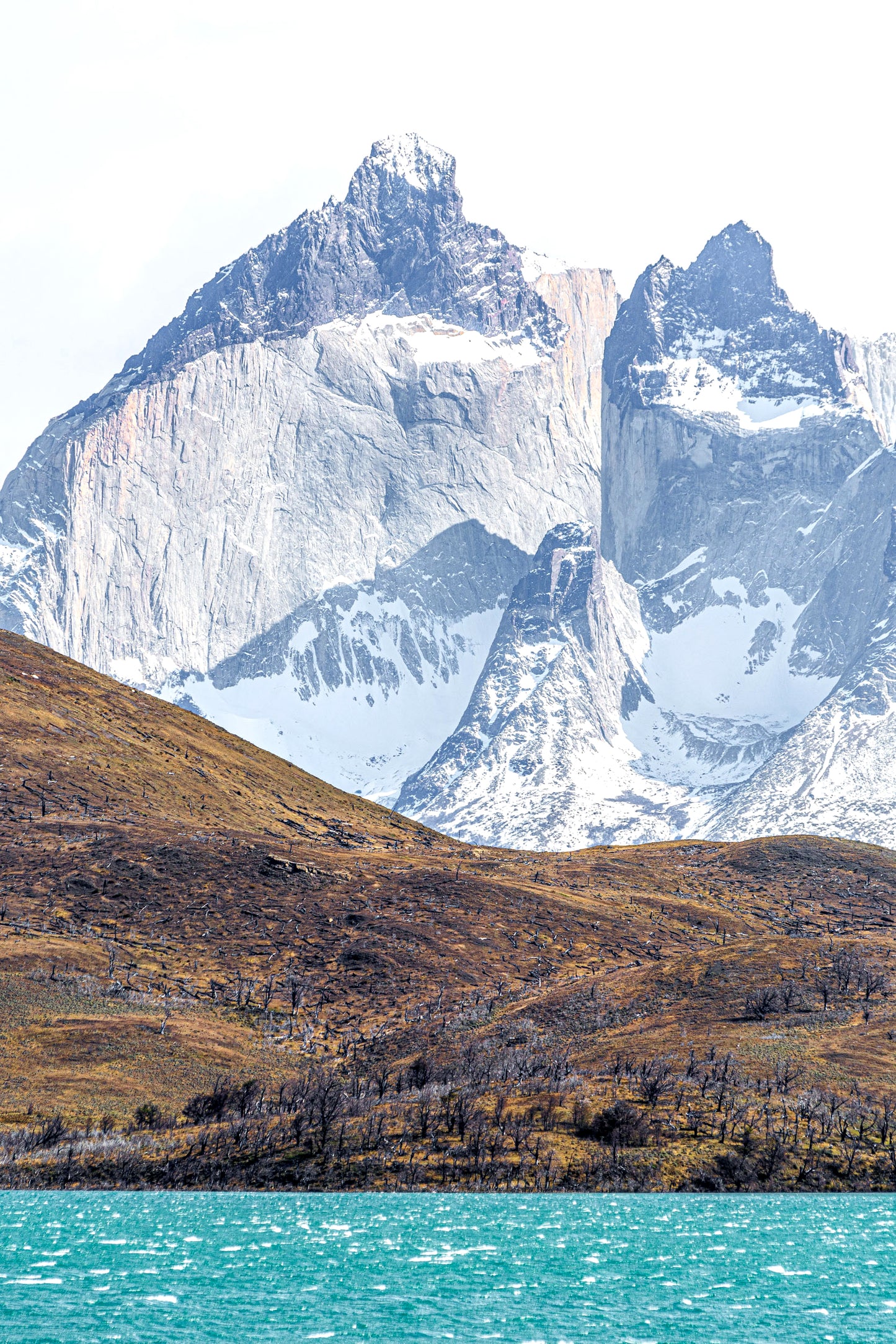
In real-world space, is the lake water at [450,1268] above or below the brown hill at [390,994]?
below

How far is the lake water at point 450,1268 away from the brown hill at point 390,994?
4775 mm

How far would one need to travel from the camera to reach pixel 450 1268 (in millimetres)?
42375

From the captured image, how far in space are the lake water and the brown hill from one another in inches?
188

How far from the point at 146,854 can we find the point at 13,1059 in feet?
164

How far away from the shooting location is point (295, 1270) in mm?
41906

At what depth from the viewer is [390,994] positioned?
4318 inches

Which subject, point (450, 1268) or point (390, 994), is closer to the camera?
point (450, 1268)

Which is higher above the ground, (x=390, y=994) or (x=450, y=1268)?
(x=390, y=994)

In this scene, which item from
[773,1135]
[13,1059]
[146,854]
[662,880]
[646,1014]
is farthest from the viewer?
[662,880]

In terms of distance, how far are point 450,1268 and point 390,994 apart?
67927 mm

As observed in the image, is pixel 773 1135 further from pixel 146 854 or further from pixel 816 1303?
pixel 146 854

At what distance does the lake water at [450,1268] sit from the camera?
1384 inches

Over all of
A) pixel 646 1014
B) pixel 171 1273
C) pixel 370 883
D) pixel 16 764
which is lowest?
pixel 171 1273

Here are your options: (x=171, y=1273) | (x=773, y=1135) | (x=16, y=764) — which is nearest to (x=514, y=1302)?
(x=171, y=1273)
